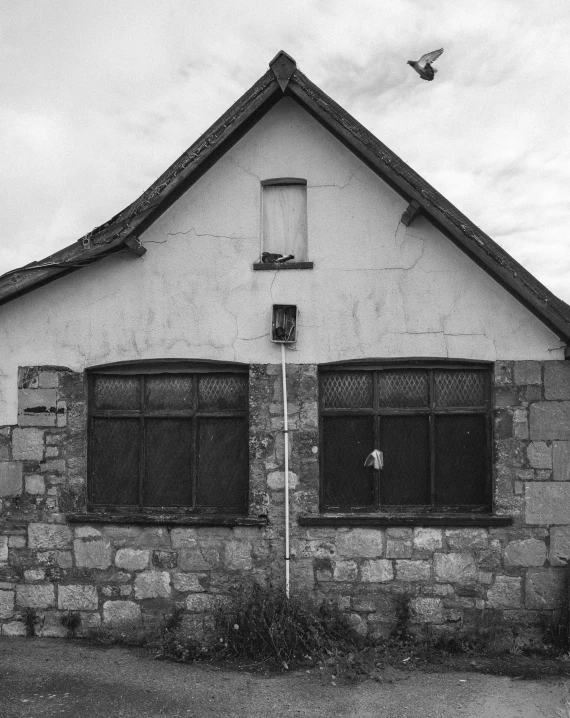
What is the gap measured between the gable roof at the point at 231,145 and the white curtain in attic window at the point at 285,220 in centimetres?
69

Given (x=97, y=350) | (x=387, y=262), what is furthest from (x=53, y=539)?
(x=387, y=262)

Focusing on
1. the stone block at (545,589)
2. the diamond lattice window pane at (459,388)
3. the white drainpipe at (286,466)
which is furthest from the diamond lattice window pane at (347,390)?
the stone block at (545,589)

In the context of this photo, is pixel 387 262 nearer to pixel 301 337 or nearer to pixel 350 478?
pixel 301 337

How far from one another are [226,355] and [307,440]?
1.21m

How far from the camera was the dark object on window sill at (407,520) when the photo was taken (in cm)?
684

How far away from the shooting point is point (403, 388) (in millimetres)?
7184

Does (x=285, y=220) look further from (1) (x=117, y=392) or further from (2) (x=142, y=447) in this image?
(2) (x=142, y=447)

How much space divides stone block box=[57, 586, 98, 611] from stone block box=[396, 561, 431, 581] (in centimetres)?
313

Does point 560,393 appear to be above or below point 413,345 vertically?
below

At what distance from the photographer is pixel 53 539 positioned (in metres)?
7.27

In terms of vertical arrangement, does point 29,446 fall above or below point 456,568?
above

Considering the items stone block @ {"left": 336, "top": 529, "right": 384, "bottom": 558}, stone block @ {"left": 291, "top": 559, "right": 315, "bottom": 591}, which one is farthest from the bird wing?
stone block @ {"left": 291, "top": 559, "right": 315, "bottom": 591}

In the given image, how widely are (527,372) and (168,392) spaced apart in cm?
369

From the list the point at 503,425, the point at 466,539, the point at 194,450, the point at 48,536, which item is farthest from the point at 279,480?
the point at 48,536
